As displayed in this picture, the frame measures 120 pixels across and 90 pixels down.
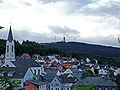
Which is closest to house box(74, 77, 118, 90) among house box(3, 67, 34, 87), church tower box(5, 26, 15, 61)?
house box(3, 67, 34, 87)

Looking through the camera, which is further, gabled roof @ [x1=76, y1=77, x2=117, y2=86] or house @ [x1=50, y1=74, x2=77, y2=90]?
house @ [x1=50, y1=74, x2=77, y2=90]

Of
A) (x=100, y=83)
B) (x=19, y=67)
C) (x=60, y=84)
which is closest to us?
(x=100, y=83)

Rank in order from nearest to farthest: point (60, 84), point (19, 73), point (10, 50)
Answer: point (19, 73), point (60, 84), point (10, 50)

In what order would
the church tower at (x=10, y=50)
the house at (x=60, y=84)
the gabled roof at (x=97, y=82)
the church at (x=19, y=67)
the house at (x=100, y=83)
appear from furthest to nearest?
1. the church tower at (x=10, y=50)
2. the house at (x=60, y=84)
3. the gabled roof at (x=97, y=82)
4. the house at (x=100, y=83)
5. the church at (x=19, y=67)

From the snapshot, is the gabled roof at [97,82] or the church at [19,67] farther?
the gabled roof at [97,82]

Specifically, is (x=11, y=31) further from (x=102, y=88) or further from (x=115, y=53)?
(x=115, y=53)

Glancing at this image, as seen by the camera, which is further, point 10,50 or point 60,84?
point 10,50

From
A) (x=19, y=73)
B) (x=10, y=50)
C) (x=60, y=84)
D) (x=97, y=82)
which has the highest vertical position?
(x=10, y=50)

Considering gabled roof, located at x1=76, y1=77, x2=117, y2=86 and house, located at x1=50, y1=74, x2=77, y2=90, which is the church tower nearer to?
house, located at x1=50, y1=74, x2=77, y2=90

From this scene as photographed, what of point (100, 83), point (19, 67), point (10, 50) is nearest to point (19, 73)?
point (19, 67)

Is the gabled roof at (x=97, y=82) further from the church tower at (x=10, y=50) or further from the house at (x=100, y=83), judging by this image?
the church tower at (x=10, y=50)

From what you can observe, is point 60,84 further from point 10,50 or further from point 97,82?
point 10,50

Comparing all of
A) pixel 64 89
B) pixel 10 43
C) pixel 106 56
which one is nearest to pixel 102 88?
pixel 64 89

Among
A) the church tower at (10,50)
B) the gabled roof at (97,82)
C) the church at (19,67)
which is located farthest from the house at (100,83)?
the church tower at (10,50)
